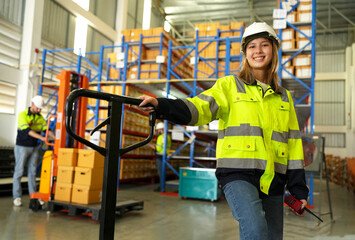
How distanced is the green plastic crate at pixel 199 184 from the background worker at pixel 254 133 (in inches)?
236

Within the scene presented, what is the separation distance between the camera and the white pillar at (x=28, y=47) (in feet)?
34.7

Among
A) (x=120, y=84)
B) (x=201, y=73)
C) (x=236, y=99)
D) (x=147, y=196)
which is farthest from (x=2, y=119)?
(x=236, y=99)

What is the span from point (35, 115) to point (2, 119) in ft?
13.1

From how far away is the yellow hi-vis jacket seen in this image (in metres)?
1.70

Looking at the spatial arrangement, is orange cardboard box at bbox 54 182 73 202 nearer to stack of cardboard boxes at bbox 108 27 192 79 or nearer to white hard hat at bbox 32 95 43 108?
white hard hat at bbox 32 95 43 108

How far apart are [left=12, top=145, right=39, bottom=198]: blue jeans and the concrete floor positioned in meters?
0.34

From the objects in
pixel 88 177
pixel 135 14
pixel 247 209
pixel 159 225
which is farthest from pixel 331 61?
pixel 247 209

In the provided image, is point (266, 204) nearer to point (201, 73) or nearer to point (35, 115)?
point (35, 115)

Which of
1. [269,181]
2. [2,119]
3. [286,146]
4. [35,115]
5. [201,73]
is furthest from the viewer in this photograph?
[201,73]

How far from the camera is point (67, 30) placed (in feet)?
44.0

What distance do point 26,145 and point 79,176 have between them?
4.85 ft

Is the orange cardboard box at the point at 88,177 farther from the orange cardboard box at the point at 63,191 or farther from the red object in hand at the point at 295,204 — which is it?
the red object in hand at the point at 295,204

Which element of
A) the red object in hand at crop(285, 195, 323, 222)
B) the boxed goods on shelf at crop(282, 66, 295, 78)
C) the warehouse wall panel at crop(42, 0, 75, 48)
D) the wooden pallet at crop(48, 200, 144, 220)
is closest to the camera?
the red object in hand at crop(285, 195, 323, 222)

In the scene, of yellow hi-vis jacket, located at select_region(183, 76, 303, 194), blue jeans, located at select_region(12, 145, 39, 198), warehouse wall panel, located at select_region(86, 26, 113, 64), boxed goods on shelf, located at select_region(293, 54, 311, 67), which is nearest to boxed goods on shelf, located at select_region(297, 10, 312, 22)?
boxed goods on shelf, located at select_region(293, 54, 311, 67)
